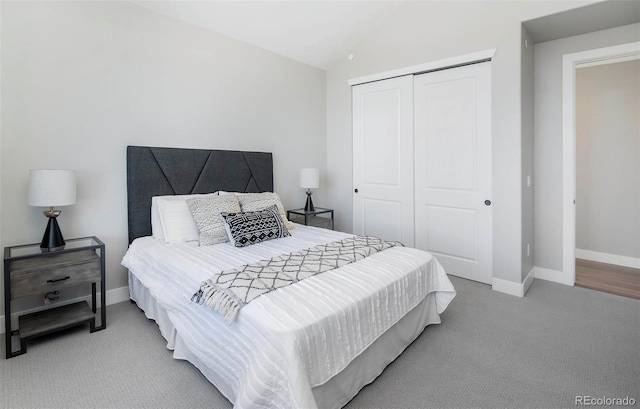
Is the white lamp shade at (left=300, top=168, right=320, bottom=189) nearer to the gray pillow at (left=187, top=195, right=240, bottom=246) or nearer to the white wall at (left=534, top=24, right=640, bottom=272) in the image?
the gray pillow at (left=187, top=195, right=240, bottom=246)

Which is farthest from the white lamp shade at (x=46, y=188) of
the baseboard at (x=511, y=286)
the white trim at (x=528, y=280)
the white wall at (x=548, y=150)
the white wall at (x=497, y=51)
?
the white wall at (x=548, y=150)

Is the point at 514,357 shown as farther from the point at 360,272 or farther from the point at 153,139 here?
the point at 153,139

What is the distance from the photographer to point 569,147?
3.26 meters

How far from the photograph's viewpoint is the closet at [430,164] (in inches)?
131

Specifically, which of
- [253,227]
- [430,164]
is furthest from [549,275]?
[253,227]

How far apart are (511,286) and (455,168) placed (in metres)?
1.28

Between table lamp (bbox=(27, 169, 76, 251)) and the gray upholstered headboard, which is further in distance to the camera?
the gray upholstered headboard

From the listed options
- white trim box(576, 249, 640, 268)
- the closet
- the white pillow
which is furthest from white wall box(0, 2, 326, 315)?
white trim box(576, 249, 640, 268)

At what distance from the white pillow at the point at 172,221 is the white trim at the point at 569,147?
143 inches

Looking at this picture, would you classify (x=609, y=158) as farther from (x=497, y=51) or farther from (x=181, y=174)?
(x=181, y=174)

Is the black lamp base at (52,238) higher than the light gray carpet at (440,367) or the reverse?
higher

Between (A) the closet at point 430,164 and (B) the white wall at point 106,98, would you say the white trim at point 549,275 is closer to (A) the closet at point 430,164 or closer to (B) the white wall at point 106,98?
(A) the closet at point 430,164

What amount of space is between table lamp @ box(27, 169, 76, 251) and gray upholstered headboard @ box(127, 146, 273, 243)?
0.56 metres

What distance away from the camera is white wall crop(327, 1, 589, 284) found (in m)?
2.98
